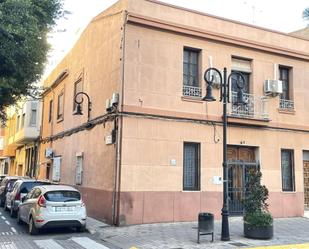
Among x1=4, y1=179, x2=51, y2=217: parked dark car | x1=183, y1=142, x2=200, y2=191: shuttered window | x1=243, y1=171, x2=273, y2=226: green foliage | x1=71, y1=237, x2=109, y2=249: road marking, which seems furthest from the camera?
x1=4, y1=179, x2=51, y2=217: parked dark car

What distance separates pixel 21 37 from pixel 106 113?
4.25 metres

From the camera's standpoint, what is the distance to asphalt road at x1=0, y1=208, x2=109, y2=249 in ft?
34.1

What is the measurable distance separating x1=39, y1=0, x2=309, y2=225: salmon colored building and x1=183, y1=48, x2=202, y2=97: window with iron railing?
42 mm

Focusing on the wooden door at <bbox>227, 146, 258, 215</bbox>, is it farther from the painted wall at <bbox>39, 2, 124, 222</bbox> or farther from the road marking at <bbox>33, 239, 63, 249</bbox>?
the road marking at <bbox>33, 239, 63, 249</bbox>

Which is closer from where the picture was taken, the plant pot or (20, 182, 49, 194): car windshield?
the plant pot

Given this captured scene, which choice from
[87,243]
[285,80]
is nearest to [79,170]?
[87,243]

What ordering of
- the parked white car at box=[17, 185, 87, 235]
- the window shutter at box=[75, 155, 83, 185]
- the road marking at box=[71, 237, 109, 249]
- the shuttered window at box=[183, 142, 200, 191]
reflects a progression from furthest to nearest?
the window shutter at box=[75, 155, 83, 185] < the shuttered window at box=[183, 142, 200, 191] < the parked white car at box=[17, 185, 87, 235] < the road marking at box=[71, 237, 109, 249]

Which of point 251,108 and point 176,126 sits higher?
point 251,108

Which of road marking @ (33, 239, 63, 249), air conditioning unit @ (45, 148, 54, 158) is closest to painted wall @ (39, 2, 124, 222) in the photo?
air conditioning unit @ (45, 148, 54, 158)

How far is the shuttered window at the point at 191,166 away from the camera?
1527 centimetres

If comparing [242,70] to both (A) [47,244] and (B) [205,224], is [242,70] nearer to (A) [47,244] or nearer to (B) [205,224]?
(B) [205,224]

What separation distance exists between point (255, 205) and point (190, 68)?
6.63m

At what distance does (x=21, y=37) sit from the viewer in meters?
13.5

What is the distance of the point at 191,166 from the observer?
15.5 m
